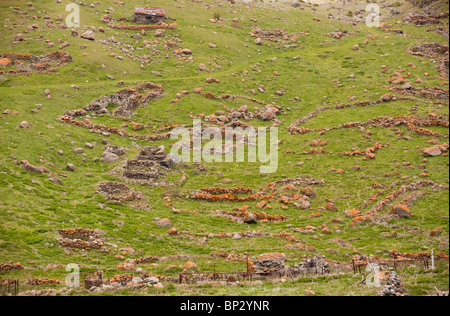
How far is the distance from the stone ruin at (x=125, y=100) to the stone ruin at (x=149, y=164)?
37.3 feet

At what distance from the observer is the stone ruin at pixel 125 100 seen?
5950cm

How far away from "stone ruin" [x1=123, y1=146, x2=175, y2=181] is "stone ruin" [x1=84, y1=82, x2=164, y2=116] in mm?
11356

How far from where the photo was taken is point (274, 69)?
76688 mm

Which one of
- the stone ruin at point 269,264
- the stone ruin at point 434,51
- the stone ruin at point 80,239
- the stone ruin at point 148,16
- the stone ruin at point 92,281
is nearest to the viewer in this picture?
the stone ruin at point 92,281

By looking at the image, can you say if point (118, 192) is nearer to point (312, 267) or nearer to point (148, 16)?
point (312, 267)

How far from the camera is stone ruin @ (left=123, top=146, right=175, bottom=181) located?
4684 centimetres

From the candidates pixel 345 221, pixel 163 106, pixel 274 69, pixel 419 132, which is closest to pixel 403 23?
pixel 274 69

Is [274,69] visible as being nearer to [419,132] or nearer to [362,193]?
[419,132]

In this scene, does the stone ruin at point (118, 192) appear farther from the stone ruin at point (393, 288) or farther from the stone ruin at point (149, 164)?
the stone ruin at point (393, 288)

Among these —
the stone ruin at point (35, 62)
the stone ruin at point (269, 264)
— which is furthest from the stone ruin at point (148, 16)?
the stone ruin at point (269, 264)

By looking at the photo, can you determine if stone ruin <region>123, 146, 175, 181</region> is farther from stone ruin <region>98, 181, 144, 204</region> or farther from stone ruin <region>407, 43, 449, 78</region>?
stone ruin <region>407, 43, 449, 78</region>

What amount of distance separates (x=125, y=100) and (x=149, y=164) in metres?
16.4

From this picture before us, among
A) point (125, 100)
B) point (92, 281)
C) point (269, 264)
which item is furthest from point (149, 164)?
point (92, 281)
